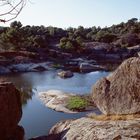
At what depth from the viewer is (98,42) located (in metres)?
108

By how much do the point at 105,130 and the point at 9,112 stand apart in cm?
1122

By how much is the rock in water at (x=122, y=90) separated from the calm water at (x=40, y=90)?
9.78 m

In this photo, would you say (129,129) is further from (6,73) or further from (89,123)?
(6,73)

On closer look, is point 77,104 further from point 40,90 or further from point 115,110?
point 115,110

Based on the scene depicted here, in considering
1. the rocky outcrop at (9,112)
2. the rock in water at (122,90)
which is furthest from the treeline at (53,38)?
the rock in water at (122,90)

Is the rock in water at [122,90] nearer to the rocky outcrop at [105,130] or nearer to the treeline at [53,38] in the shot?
the rocky outcrop at [105,130]

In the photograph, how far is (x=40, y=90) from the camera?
50875 mm

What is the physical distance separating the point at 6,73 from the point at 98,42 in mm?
43616

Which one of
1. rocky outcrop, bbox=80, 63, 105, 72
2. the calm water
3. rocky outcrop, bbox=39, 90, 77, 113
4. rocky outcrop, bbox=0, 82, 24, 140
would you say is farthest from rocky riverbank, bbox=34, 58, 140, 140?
rocky outcrop, bbox=80, 63, 105, 72

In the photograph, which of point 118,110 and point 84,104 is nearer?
point 118,110

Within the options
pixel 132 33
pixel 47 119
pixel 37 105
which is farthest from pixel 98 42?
pixel 47 119

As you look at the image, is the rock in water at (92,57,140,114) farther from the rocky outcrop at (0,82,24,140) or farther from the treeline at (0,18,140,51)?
the treeline at (0,18,140,51)

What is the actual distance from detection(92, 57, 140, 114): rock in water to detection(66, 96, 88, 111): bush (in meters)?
16.6

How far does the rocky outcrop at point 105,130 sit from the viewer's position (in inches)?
552
